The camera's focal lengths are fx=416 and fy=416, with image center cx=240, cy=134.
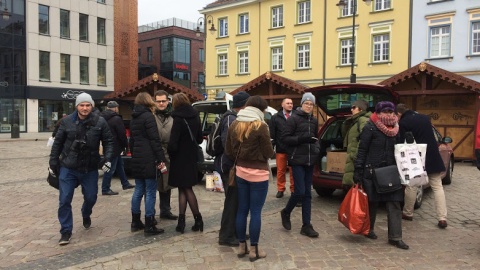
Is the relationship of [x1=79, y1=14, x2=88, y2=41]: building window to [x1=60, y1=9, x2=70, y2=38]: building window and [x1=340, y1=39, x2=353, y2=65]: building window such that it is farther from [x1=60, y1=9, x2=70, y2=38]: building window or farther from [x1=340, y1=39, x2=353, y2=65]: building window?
[x1=340, y1=39, x2=353, y2=65]: building window

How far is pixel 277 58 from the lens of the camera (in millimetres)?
31203

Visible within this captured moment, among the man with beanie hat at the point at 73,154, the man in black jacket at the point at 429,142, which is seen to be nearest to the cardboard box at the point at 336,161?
the man in black jacket at the point at 429,142

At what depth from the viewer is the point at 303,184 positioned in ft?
17.5

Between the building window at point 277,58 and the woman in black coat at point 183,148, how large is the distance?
26227 mm

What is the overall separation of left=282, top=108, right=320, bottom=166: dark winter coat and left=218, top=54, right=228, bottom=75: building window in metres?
29.5

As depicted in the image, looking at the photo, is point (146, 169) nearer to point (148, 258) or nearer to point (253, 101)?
point (148, 258)

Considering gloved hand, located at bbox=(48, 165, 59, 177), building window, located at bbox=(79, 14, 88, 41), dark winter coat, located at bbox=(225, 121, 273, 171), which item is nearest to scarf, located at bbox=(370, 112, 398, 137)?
dark winter coat, located at bbox=(225, 121, 273, 171)

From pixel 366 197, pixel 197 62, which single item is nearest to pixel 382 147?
pixel 366 197

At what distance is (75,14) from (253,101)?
36.4 m

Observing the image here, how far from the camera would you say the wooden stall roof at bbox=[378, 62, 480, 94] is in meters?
14.2

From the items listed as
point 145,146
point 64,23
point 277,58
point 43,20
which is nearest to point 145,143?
point 145,146

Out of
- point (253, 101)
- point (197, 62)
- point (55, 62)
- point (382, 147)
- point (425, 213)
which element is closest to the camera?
point (253, 101)

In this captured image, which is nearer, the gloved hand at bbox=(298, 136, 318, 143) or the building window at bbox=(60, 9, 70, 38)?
the gloved hand at bbox=(298, 136, 318, 143)

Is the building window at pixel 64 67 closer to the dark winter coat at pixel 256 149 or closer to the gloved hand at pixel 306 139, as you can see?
the gloved hand at pixel 306 139
